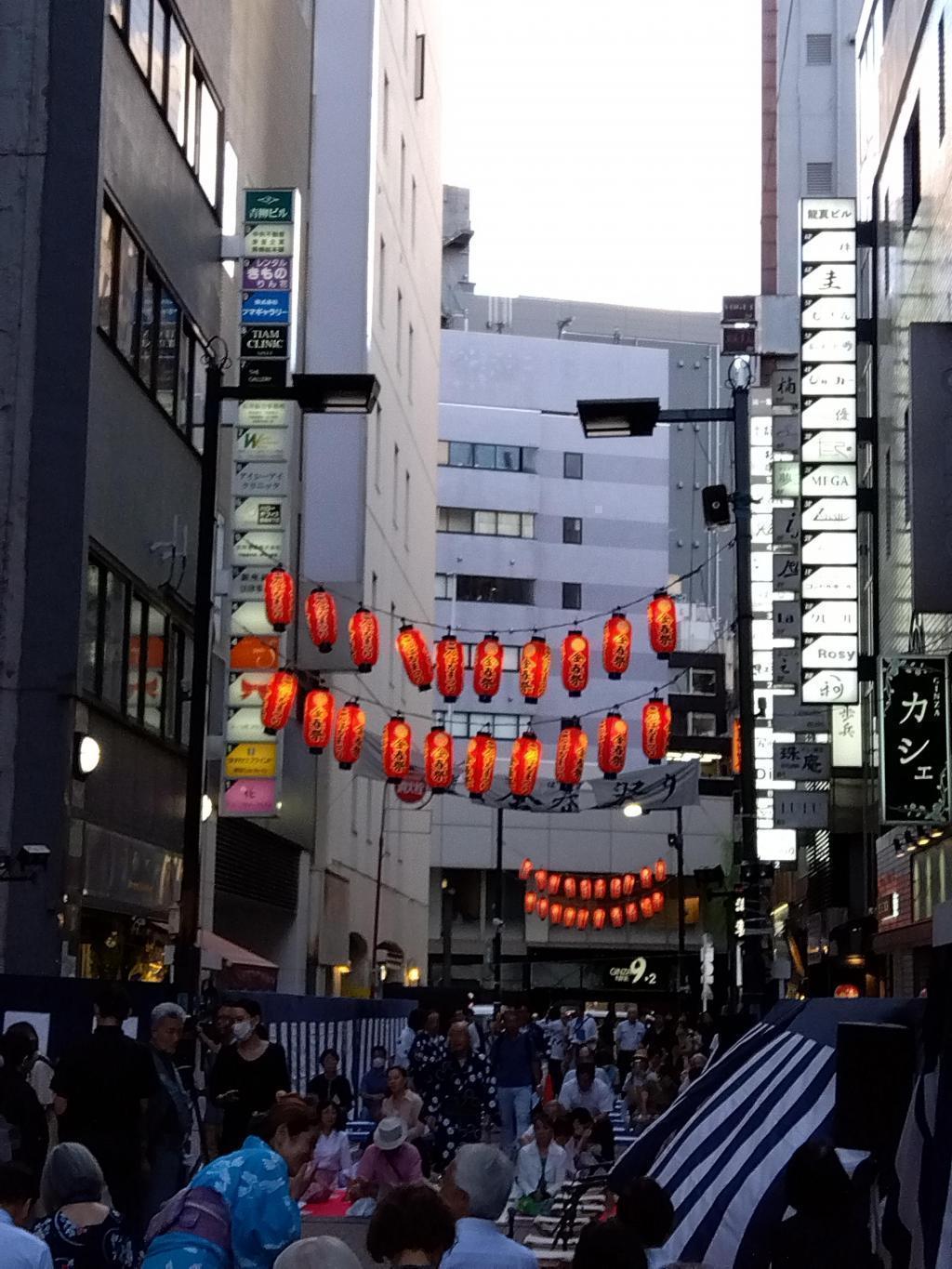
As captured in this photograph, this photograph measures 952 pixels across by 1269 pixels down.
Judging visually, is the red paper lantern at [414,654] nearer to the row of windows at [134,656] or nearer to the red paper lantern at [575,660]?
the red paper lantern at [575,660]

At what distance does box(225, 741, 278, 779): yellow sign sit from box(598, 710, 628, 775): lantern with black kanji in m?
7.38

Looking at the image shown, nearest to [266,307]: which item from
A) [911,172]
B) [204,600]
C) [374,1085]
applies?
[204,600]

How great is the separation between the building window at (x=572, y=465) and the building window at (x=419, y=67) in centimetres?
3203

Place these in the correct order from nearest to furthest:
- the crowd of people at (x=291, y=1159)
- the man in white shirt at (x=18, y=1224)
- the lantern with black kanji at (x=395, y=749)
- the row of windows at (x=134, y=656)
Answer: the man in white shirt at (x=18, y=1224), the crowd of people at (x=291, y=1159), the row of windows at (x=134, y=656), the lantern with black kanji at (x=395, y=749)

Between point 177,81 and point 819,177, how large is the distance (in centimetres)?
3506

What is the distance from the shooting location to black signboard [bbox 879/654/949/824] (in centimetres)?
2442

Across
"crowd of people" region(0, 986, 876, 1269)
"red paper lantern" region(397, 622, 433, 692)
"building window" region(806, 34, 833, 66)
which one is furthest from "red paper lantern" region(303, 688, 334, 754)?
"building window" region(806, 34, 833, 66)

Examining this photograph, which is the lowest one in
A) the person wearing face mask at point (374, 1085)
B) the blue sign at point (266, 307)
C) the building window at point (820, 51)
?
the person wearing face mask at point (374, 1085)

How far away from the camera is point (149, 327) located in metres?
25.2

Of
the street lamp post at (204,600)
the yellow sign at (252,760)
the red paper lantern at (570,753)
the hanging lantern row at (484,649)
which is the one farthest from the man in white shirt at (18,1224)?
the red paper lantern at (570,753)

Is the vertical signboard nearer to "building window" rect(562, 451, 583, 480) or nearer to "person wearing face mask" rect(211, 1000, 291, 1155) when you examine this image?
"person wearing face mask" rect(211, 1000, 291, 1155)

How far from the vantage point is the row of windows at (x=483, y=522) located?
85750 mm

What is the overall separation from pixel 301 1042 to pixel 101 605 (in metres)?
5.31

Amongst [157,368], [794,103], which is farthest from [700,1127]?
[794,103]
